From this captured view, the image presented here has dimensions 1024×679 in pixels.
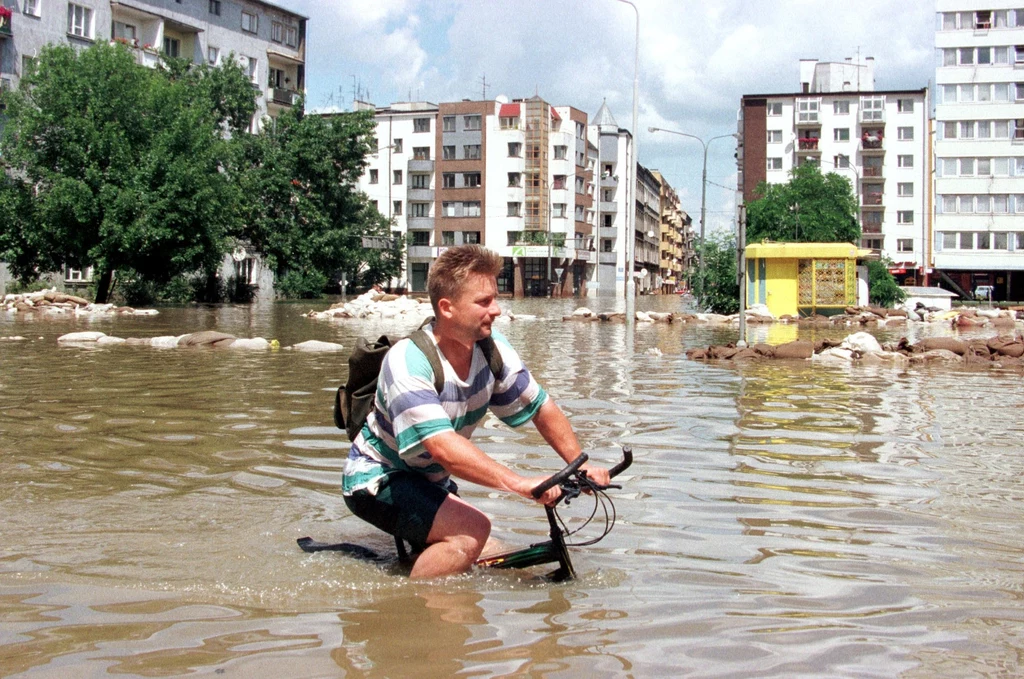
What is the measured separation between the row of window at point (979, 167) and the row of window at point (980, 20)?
9.89 m

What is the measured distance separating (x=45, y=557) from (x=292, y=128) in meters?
63.6

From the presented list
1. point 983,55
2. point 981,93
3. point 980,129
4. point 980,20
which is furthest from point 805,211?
point 980,20

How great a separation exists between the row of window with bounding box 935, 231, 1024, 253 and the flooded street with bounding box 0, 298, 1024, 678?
7598 centimetres

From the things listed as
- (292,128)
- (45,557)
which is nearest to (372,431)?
(45,557)

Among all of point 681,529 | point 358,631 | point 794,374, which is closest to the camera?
point 358,631

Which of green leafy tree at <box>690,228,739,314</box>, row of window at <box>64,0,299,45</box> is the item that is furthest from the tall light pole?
row of window at <box>64,0,299,45</box>

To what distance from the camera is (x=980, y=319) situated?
35.3 meters

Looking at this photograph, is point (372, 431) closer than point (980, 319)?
Yes

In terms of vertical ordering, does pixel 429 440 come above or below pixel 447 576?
above

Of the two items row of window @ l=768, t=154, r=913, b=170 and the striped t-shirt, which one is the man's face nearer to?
the striped t-shirt

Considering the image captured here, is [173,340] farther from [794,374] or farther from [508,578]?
[508,578]

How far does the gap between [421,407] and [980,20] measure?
87.7m

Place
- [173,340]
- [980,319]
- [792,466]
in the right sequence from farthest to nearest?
[980,319]
[173,340]
[792,466]

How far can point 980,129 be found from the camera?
81.1 m
